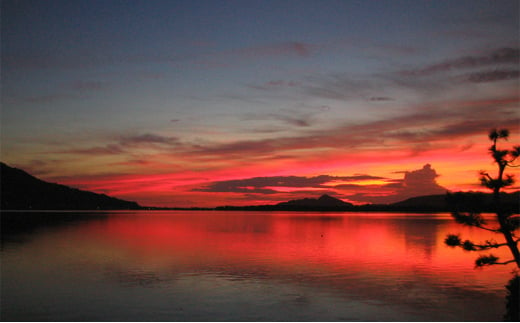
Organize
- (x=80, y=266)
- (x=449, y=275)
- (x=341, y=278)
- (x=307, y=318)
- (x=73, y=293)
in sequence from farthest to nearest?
1. (x=80, y=266)
2. (x=449, y=275)
3. (x=341, y=278)
4. (x=73, y=293)
5. (x=307, y=318)

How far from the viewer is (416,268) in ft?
109

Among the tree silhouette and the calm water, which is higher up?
the tree silhouette

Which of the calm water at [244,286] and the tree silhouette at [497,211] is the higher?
the tree silhouette at [497,211]

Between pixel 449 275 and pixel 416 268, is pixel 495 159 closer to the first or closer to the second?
pixel 449 275

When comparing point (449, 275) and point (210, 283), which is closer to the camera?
point (210, 283)

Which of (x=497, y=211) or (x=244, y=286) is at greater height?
(x=497, y=211)

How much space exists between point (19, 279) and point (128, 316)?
11.6 m

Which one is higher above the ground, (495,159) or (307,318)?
(495,159)

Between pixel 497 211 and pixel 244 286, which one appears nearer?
pixel 497 211

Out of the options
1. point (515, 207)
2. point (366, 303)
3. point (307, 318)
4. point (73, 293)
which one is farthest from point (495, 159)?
point (73, 293)

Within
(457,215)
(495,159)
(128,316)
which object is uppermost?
(495,159)

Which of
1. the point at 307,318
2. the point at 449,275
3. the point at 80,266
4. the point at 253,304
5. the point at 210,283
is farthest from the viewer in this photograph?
the point at 80,266

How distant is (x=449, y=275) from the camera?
3011 cm

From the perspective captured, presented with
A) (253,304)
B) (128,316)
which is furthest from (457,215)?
(128,316)
